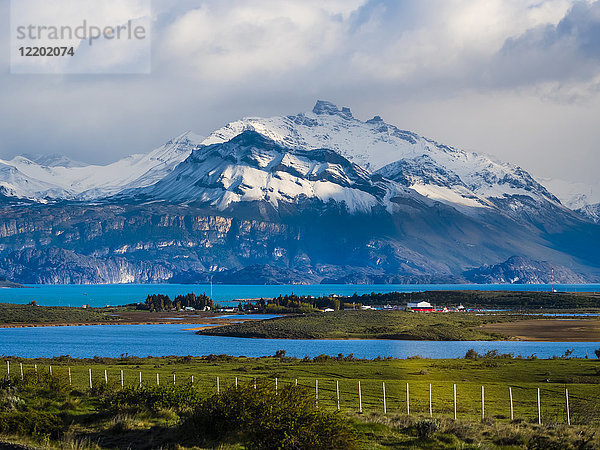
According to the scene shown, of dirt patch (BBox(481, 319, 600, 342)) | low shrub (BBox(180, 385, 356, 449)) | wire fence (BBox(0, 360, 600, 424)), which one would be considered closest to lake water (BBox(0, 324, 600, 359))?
dirt patch (BBox(481, 319, 600, 342))

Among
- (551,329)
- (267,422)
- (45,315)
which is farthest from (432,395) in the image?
(45,315)

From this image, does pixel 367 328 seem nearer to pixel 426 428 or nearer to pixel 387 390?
pixel 387 390

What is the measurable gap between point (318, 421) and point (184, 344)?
91.6 meters

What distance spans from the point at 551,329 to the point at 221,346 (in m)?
60.3

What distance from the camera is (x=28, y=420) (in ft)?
102

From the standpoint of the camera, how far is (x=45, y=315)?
17788 cm

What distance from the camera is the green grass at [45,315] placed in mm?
172250

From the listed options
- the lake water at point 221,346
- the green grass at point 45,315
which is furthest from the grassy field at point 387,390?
the green grass at point 45,315

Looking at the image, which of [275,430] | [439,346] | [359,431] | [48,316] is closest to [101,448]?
[275,430]

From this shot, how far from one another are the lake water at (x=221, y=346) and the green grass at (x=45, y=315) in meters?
30.3

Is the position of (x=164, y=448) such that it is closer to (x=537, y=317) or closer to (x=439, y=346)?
(x=439, y=346)

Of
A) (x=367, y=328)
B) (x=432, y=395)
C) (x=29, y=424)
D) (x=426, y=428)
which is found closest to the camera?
(x=426, y=428)

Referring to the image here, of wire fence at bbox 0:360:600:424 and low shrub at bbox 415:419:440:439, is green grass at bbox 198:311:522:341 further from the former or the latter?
low shrub at bbox 415:419:440:439

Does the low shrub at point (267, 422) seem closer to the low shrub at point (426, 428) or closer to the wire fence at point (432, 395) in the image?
the wire fence at point (432, 395)
